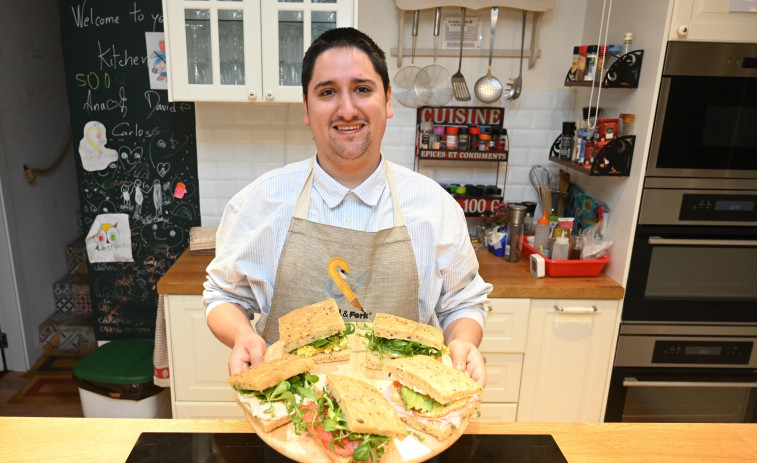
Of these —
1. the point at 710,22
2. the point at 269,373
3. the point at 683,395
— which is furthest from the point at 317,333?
the point at 683,395

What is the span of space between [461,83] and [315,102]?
59.9 inches

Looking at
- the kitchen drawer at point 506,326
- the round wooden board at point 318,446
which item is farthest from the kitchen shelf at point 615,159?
the round wooden board at point 318,446

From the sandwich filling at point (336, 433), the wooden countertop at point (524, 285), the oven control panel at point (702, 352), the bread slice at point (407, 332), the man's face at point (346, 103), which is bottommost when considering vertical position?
the oven control panel at point (702, 352)

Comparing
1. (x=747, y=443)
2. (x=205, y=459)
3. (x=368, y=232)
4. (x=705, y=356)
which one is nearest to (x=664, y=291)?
(x=705, y=356)

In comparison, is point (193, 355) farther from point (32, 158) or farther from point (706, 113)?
point (706, 113)

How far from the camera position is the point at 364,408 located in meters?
1.07

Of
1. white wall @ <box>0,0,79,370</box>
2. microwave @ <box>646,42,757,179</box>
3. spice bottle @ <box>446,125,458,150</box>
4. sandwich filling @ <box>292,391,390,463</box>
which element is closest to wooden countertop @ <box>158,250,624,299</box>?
microwave @ <box>646,42,757,179</box>

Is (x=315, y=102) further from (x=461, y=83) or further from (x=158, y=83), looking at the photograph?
(x=158, y=83)

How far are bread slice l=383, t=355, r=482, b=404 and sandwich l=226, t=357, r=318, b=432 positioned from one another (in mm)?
210

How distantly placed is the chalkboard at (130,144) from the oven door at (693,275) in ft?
7.85

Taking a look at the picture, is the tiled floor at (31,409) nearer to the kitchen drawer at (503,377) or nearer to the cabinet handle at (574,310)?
the kitchen drawer at (503,377)

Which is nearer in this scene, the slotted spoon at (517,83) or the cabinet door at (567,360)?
the cabinet door at (567,360)

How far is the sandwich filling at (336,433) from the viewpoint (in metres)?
1.04

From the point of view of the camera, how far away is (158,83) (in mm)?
2859
